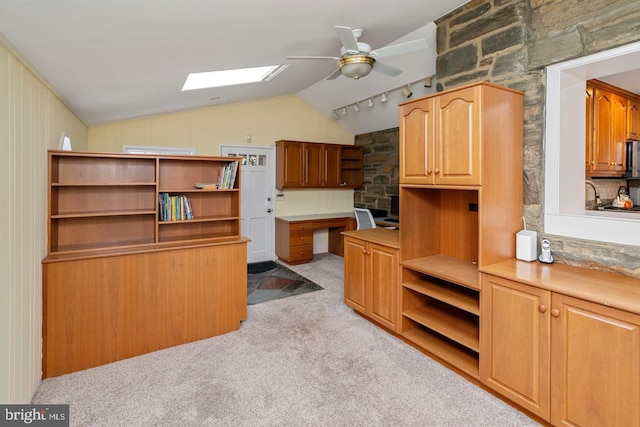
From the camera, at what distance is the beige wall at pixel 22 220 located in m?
1.67

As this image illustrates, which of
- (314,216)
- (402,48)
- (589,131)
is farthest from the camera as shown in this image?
(314,216)

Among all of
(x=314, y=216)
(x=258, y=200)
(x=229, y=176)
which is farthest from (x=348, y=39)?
(x=314, y=216)

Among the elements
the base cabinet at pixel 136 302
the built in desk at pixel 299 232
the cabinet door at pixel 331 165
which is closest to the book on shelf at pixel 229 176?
the base cabinet at pixel 136 302

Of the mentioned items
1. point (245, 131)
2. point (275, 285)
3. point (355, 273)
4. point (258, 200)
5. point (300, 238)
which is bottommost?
point (275, 285)

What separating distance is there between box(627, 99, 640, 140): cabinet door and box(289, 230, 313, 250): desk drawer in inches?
177

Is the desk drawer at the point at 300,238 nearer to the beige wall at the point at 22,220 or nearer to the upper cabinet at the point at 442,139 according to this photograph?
the upper cabinet at the point at 442,139

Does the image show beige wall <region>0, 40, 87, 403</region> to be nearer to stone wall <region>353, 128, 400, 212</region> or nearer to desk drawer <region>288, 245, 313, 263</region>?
desk drawer <region>288, 245, 313, 263</region>

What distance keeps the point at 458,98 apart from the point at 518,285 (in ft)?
4.16

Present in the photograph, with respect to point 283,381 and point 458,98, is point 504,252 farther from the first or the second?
point 283,381

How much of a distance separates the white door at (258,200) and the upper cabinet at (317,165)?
8.2 inches

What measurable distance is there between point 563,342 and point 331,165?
4.70 m

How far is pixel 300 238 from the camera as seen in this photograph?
5555 mm

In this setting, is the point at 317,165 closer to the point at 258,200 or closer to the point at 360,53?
the point at 258,200

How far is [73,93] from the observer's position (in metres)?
2.70
